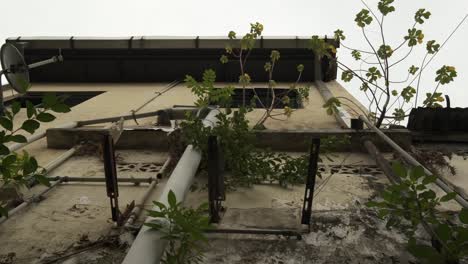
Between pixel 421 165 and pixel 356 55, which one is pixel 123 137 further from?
pixel 421 165

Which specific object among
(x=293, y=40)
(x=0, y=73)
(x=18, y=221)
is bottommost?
(x=18, y=221)

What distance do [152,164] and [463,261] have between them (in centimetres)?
324

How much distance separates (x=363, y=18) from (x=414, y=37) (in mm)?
671

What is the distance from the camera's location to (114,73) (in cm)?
1112

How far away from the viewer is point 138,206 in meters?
3.44

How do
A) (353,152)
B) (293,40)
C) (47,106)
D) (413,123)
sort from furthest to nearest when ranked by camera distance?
(293,40), (413,123), (353,152), (47,106)

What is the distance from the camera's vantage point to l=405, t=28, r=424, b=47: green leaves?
16.4 ft

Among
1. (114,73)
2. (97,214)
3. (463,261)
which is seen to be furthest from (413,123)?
(114,73)

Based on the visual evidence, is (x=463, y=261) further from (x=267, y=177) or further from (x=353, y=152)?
(x=353, y=152)

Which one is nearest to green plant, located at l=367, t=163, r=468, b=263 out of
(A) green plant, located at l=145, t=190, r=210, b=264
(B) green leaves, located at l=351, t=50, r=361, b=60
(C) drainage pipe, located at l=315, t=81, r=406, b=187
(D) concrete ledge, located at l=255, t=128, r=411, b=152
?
(A) green plant, located at l=145, t=190, r=210, b=264

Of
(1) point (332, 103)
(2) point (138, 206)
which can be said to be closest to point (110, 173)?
(2) point (138, 206)

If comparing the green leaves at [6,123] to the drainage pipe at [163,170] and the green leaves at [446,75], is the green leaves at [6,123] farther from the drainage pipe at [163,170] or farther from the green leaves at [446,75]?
the green leaves at [446,75]

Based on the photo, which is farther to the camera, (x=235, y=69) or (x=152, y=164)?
(x=235, y=69)

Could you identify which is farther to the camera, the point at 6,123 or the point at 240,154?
the point at 240,154
